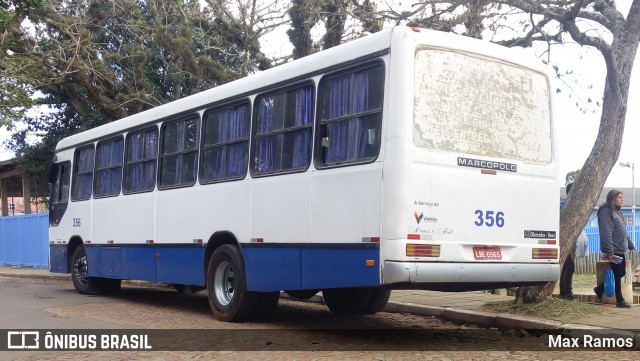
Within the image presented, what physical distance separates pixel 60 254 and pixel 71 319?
16.1ft

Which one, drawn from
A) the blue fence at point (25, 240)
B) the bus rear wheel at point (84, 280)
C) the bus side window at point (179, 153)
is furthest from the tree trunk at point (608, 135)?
the blue fence at point (25, 240)

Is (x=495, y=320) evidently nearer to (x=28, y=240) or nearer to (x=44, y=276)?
(x=44, y=276)

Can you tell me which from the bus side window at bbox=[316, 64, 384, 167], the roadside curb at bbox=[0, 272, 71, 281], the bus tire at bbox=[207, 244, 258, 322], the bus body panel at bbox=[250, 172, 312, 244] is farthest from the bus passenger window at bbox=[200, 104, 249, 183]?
the roadside curb at bbox=[0, 272, 71, 281]

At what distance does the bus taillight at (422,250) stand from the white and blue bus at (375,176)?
15 millimetres

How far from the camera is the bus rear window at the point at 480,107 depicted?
7.64m

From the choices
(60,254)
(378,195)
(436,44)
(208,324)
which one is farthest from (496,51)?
(60,254)

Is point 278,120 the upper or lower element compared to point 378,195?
upper

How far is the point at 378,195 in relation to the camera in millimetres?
7461

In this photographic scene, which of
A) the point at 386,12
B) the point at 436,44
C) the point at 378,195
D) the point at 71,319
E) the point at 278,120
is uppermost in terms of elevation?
the point at 386,12

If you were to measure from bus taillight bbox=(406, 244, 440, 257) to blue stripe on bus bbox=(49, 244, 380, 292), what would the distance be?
33 centimetres

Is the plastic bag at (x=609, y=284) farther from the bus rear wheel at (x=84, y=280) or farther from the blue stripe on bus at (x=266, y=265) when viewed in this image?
the bus rear wheel at (x=84, y=280)

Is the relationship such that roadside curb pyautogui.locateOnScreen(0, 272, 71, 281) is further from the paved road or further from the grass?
the grass

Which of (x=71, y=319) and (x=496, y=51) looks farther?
(x=71, y=319)

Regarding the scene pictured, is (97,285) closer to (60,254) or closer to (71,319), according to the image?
(60,254)
